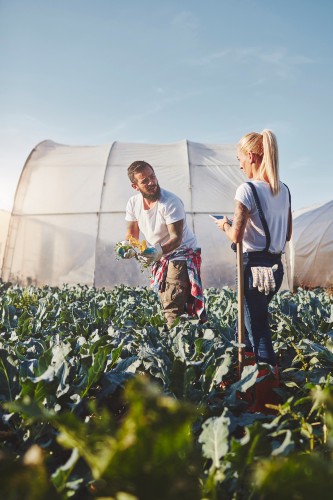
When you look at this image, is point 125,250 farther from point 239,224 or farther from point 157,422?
point 157,422

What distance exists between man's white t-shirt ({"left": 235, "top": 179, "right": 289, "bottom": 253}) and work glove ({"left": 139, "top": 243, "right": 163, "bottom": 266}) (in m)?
1.20

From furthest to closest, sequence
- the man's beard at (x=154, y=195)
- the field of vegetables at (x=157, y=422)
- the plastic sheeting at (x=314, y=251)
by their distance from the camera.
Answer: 1. the plastic sheeting at (x=314, y=251)
2. the man's beard at (x=154, y=195)
3. the field of vegetables at (x=157, y=422)

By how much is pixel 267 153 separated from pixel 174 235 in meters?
1.38

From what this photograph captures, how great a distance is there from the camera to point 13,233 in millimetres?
11938

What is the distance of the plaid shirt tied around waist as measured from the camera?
3.76 m

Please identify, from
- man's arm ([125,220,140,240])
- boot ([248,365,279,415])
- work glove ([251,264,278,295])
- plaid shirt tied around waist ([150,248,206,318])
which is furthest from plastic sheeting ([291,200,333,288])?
boot ([248,365,279,415])

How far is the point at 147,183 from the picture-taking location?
12.4 feet

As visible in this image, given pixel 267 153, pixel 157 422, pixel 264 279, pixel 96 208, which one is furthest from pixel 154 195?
pixel 96 208

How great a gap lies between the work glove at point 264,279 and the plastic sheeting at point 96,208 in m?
8.66

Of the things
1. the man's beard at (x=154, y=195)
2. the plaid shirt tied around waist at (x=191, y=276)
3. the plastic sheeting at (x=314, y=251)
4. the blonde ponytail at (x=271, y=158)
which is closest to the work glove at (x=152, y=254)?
the plaid shirt tied around waist at (x=191, y=276)

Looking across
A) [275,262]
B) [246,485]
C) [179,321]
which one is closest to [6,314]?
[179,321]

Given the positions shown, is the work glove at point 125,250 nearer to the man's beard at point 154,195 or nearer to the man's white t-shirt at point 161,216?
the man's white t-shirt at point 161,216

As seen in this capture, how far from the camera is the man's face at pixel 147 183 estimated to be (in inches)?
148

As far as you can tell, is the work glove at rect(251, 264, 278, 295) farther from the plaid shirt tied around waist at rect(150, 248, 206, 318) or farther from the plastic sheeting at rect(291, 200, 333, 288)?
the plastic sheeting at rect(291, 200, 333, 288)
